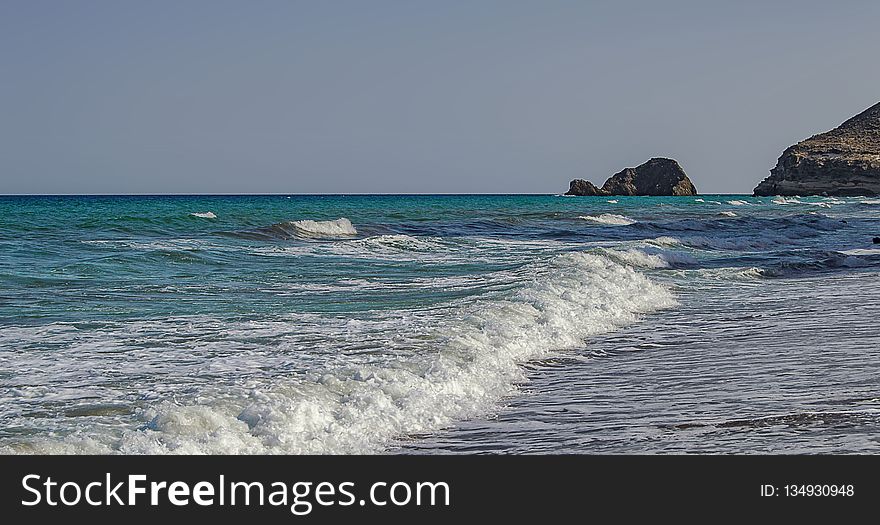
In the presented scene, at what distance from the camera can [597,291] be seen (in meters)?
13.2

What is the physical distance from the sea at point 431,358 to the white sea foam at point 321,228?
12.3m

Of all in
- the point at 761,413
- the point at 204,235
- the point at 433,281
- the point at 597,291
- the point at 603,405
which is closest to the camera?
the point at 761,413

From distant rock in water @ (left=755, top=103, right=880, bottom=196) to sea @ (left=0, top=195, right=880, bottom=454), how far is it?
101 m

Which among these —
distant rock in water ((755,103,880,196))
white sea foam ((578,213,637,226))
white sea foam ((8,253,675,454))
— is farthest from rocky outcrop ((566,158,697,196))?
white sea foam ((8,253,675,454))

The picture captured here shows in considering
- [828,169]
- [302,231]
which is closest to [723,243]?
[302,231]

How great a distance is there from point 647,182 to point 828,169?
3536cm

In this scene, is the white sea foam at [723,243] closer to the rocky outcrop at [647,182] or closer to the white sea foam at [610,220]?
the white sea foam at [610,220]

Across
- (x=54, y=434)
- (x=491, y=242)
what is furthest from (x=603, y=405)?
(x=491, y=242)

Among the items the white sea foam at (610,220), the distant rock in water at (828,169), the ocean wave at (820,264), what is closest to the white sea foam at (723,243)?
the ocean wave at (820,264)

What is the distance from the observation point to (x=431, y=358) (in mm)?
8078

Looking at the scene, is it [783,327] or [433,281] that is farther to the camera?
[433,281]
